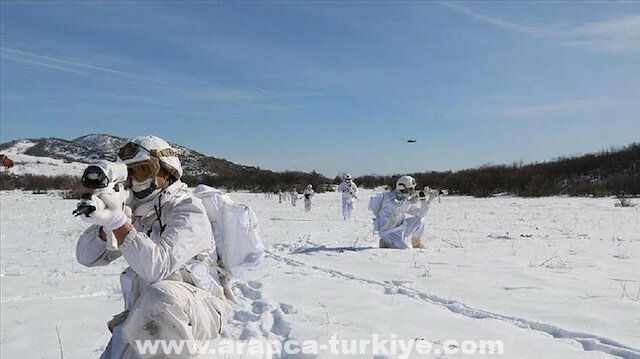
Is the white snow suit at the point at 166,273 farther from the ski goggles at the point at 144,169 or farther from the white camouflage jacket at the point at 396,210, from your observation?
the white camouflage jacket at the point at 396,210

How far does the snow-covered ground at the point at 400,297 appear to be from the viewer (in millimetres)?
4656

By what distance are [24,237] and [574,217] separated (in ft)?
59.5

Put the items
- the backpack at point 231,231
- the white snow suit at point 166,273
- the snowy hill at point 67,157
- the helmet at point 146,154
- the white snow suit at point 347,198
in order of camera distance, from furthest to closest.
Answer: the snowy hill at point 67,157 → the white snow suit at point 347,198 → the backpack at point 231,231 → the helmet at point 146,154 → the white snow suit at point 166,273

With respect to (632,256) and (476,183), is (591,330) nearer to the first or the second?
(632,256)

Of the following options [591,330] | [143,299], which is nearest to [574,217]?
[591,330]

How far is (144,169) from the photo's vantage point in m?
3.35

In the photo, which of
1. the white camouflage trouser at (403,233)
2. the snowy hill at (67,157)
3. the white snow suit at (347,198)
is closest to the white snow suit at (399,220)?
the white camouflage trouser at (403,233)

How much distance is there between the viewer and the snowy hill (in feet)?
235

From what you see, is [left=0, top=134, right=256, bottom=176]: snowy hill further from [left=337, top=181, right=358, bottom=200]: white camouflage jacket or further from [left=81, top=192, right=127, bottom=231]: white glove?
[left=81, top=192, right=127, bottom=231]: white glove

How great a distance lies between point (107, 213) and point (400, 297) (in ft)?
14.0

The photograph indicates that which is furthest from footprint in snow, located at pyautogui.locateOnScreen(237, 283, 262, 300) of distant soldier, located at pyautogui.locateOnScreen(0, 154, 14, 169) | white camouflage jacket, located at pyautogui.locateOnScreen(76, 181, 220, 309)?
distant soldier, located at pyautogui.locateOnScreen(0, 154, 14, 169)

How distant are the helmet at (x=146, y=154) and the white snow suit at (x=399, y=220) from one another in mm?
8099

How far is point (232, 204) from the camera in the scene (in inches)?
151

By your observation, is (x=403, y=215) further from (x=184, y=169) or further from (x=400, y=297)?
(x=184, y=169)
